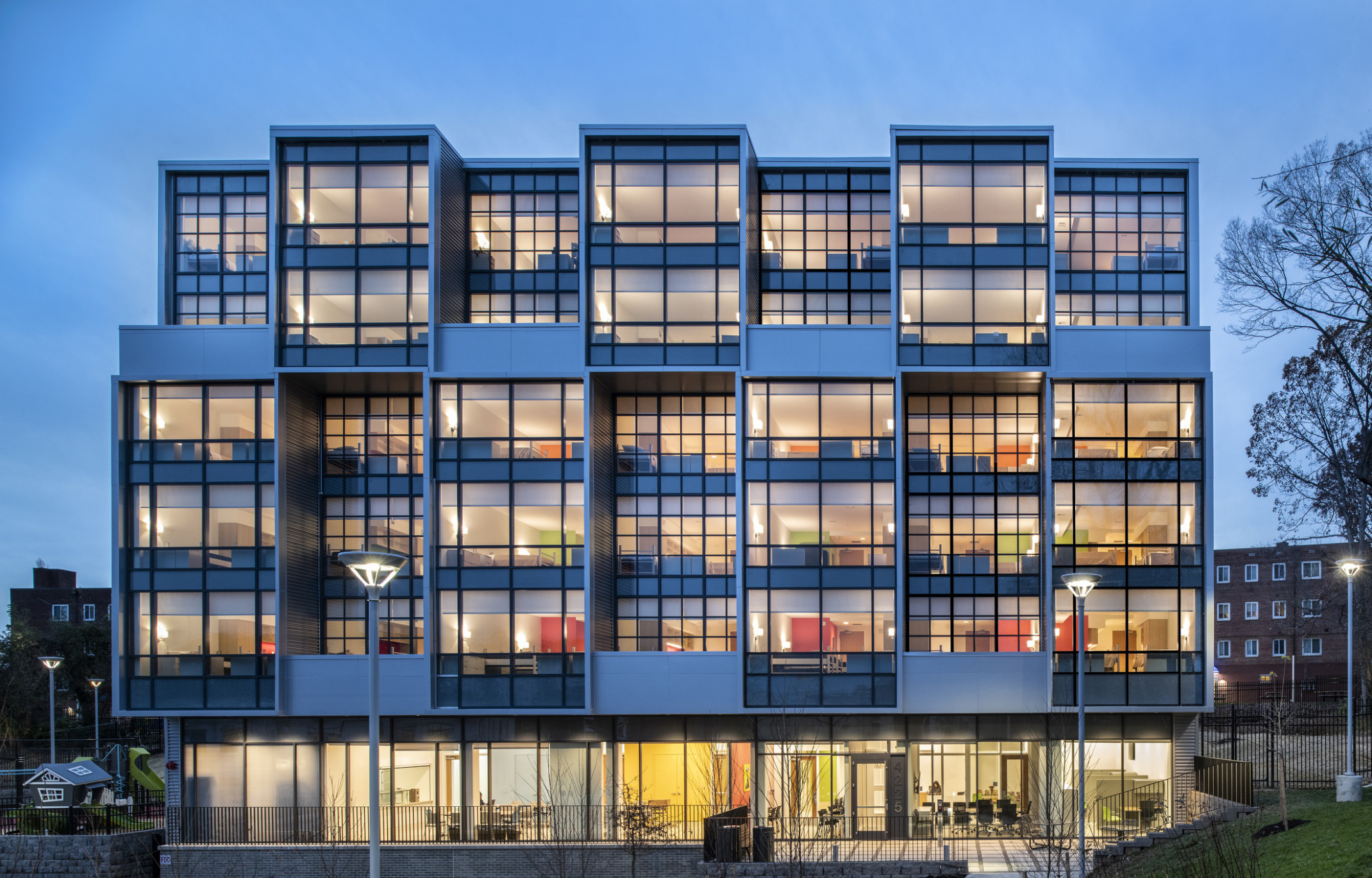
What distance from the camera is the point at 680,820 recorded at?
106 feet

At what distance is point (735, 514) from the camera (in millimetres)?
33812

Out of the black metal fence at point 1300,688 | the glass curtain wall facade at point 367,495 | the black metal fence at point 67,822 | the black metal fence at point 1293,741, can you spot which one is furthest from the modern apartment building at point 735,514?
the black metal fence at point 1300,688

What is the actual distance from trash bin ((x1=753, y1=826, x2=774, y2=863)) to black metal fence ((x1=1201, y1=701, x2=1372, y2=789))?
1337 centimetres

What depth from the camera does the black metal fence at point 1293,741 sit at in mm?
28875

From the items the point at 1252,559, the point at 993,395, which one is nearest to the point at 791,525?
the point at 993,395

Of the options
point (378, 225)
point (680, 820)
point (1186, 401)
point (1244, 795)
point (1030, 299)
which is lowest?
point (680, 820)

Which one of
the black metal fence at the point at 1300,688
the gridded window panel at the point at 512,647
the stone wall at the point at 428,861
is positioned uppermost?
the gridded window panel at the point at 512,647

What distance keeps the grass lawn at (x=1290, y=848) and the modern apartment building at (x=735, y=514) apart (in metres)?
7.00

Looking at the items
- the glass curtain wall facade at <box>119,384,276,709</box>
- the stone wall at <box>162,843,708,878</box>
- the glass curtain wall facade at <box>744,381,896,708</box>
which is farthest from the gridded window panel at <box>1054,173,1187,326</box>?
the glass curtain wall facade at <box>119,384,276,709</box>

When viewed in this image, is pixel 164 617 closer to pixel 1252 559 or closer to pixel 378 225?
pixel 378 225

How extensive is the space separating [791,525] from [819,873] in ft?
37.8

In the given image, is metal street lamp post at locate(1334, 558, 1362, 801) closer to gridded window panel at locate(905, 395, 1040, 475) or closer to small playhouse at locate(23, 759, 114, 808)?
gridded window panel at locate(905, 395, 1040, 475)

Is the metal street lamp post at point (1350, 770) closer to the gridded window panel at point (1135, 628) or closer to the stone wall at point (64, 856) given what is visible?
the gridded window panel at point (1135, 628)

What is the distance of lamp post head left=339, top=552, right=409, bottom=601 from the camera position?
51.3 ft
